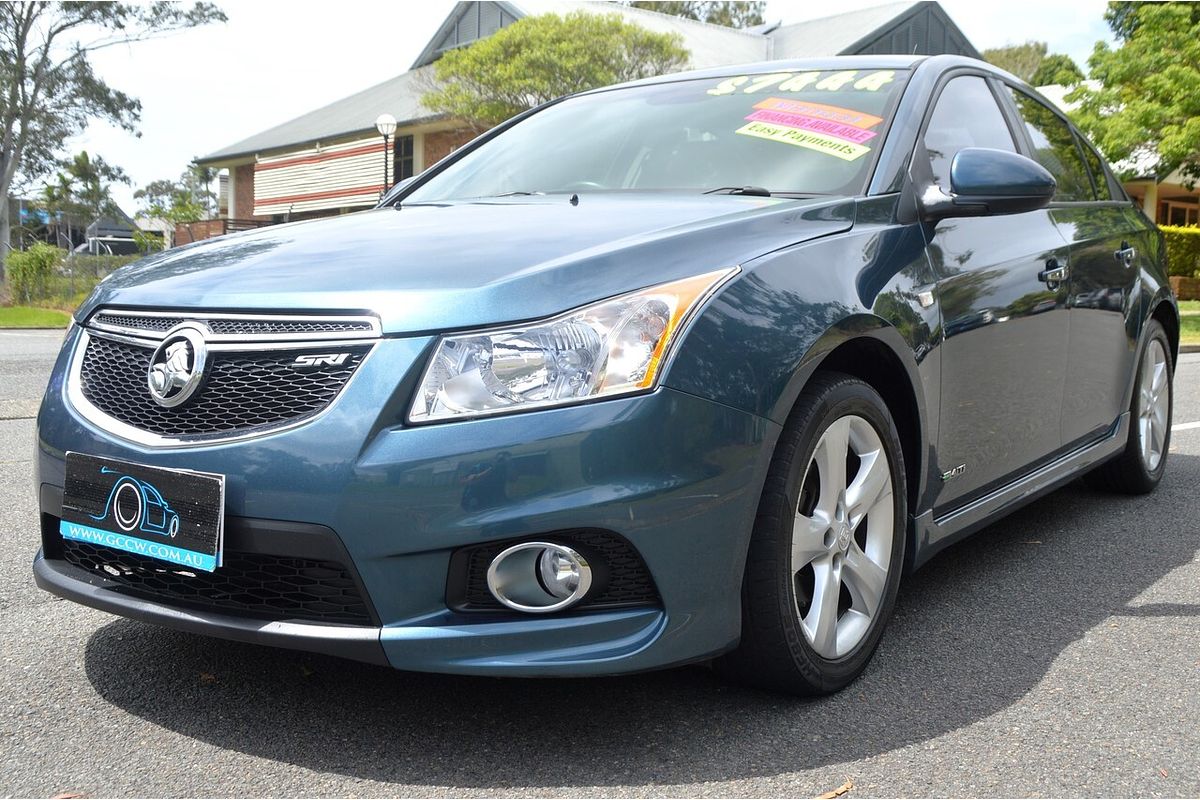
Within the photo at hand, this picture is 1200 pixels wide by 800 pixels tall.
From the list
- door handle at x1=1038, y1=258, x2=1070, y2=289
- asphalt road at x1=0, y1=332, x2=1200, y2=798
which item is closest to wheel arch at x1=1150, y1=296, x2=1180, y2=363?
door handle at x1=1038, y1=258, x2=1070, y2=289

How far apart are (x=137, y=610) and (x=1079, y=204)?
339 centimetres

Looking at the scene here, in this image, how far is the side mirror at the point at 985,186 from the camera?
3.06 m

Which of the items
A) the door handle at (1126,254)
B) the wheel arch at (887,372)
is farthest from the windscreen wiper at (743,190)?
the door handle at (1126,254)

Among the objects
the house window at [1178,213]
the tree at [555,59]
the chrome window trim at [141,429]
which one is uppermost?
the tree at [555,59]

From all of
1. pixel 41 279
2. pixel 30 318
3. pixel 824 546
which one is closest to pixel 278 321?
pixel 824 546

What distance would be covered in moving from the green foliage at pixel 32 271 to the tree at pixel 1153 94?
1881 cm

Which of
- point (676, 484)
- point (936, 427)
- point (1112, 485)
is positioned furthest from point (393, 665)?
point (1112, 485)

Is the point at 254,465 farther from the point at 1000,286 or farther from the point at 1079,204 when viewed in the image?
the point at 1079,204

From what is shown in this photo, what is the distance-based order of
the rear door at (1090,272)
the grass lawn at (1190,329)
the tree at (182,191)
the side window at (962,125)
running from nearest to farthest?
the side window at (962,125)
the rear door at (1090,272)
the grass lawn at (1190,329)
the tree at (182,191)

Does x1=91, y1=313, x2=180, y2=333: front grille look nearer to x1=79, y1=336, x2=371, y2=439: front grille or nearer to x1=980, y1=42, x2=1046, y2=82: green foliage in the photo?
x1=79, y1=336, x2=371, y2=439: front grille

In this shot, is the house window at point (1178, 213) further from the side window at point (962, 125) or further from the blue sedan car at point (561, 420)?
the blue sedan car at point (561, 420)

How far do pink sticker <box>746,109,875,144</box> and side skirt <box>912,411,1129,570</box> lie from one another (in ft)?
3.38

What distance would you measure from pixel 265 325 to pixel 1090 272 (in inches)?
112

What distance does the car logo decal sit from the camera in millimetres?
2354
